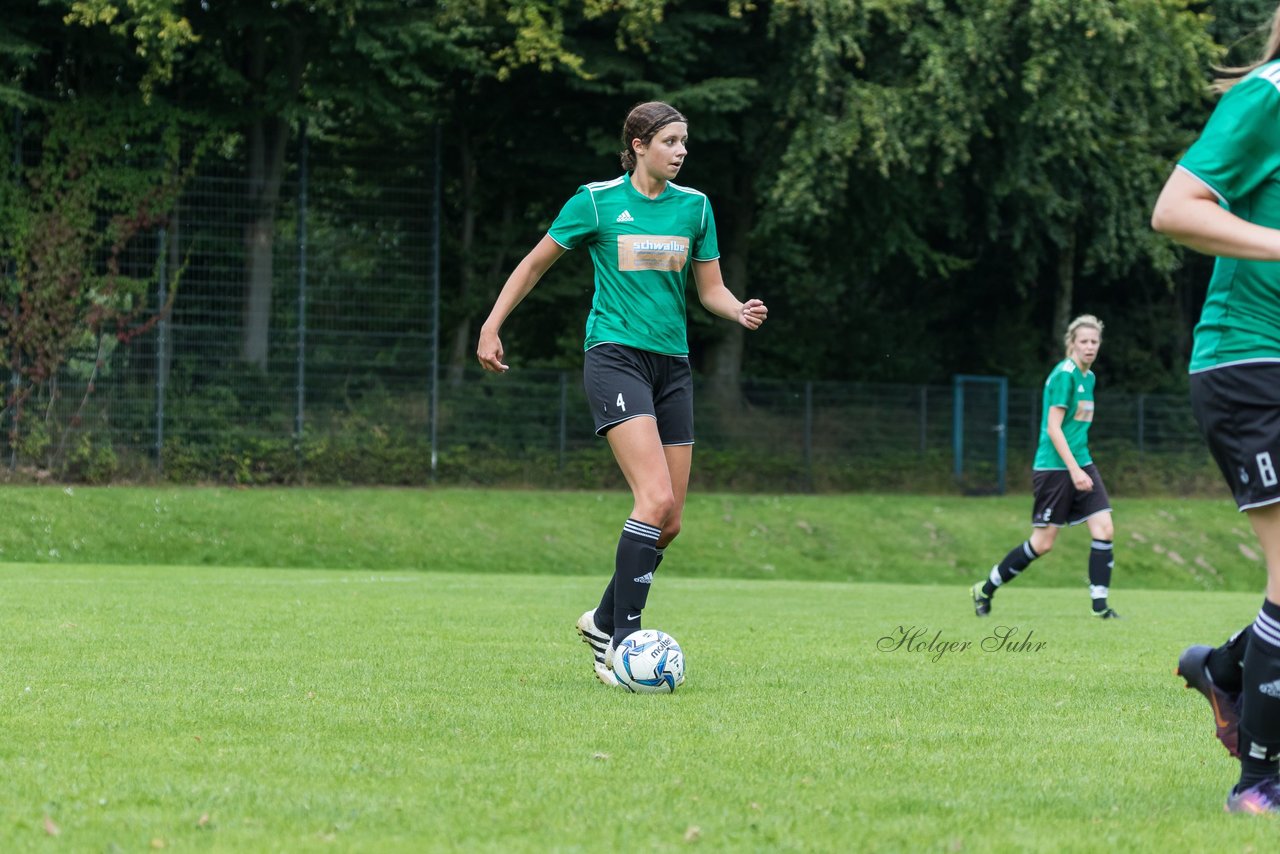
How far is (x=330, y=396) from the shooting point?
84.5 ft

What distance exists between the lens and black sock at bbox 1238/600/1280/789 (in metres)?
4.41

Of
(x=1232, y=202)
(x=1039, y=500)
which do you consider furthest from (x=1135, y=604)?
(x=1232, y=202)

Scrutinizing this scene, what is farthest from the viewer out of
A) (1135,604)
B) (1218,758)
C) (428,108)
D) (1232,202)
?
(428,108)

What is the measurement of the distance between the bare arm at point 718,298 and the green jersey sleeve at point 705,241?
52 millimetres

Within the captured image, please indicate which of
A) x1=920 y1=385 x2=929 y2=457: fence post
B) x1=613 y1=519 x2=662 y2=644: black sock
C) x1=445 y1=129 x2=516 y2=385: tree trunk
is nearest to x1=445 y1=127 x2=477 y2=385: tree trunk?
x1=445 y1=129 x2=516 y2=385: tree trunk

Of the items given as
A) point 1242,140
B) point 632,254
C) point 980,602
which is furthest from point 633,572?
point 980,602

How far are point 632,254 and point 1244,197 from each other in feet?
11.6

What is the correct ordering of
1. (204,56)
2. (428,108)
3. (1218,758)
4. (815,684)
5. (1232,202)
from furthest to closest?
(428,108) < (204,56) < (815,684) < (1218,758) < (1232,202)

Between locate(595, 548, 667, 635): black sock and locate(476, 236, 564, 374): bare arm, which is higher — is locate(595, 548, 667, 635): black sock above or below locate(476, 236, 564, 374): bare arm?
below

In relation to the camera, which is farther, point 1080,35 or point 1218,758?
point 1080,35

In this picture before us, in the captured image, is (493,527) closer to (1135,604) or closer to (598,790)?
(1135,604)

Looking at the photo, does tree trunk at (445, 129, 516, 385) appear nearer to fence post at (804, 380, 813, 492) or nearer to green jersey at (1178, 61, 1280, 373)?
fence post at (804, 380, 813, 492)

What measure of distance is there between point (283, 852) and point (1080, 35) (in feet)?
82.5

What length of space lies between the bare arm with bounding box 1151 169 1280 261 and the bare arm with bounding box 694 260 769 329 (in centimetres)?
347
